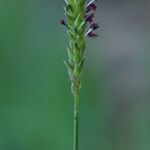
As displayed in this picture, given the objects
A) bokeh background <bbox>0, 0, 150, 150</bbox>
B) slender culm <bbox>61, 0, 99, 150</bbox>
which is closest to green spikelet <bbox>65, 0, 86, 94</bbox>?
slender culm <bbox>61, 0, 99, 150</bbox>

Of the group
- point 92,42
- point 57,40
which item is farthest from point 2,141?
point 92,42

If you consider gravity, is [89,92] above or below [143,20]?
below

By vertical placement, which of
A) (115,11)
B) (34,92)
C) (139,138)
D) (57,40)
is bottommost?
(139,138)

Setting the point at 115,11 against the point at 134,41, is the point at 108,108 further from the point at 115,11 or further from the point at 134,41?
the point at 115,11

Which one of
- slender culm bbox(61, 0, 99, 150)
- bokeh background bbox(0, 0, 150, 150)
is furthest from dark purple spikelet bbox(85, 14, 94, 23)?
bokeh background bbox(0, 0, 150, 150)

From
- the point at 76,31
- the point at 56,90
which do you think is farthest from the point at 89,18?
the point at 56,90

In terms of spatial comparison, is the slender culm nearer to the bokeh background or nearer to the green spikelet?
the green spikelet

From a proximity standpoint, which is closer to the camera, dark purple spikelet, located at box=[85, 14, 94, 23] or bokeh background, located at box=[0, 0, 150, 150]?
dark purple spikelet, located at box=[85, 14, 94, 23]

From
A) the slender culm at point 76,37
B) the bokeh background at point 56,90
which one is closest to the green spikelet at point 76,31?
the slender culm at point 76,37
